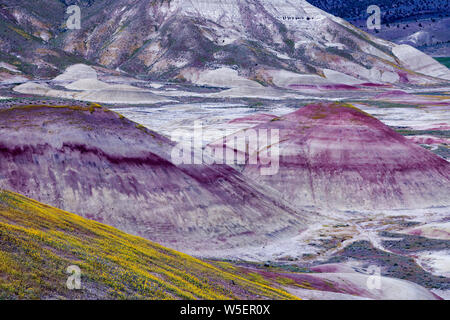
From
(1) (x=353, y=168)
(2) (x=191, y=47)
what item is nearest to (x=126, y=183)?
(1) (x=353, y=168)

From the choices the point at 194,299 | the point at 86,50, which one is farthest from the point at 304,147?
Result: the point at 86,50

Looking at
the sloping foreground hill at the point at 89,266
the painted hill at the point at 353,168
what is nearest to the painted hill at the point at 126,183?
the painted hill at the point at 353,168

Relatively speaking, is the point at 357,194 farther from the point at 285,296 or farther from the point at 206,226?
the point at 285,296

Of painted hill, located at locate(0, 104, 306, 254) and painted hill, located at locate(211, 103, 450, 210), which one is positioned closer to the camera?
painted hill, located at locate(0, 104, 306, 254)

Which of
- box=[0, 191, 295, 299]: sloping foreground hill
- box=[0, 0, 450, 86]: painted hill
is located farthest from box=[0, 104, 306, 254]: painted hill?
box=[0, 0, 450, 86]: painted hill

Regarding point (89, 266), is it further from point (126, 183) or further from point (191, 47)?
point (191, 47)

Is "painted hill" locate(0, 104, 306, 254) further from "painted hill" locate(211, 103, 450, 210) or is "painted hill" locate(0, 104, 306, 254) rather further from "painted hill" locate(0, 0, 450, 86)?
"painted hill" locate(0, 0, 450, 86)
